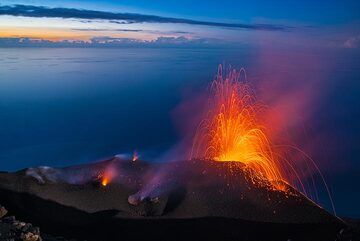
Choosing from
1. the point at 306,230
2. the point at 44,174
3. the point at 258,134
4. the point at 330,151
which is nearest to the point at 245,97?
the point at 258,134

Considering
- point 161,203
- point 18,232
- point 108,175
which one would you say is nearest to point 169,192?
point 161,203

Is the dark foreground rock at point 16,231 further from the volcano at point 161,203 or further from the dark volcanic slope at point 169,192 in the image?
the dark volcanic slope at point 169,192

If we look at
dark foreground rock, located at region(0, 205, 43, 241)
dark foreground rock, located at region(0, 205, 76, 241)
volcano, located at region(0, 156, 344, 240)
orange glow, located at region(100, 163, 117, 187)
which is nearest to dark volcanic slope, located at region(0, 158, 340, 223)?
volcano, located at region(0, 156, 344, 240)

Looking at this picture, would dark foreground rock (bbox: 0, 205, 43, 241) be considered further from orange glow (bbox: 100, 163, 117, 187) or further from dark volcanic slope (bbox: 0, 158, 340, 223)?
orange glow (bbox: 100, 163, 117, 187)

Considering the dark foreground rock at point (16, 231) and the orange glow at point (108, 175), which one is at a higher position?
the dark foreground rock at point (16, 231)

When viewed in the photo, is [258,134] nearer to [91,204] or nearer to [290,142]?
[91,204]

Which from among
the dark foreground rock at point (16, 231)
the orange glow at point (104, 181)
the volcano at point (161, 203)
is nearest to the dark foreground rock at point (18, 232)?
the dark foreground rock at point (16, 231)

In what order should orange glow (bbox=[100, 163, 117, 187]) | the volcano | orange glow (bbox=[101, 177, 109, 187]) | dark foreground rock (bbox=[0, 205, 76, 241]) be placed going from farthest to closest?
orange glow (bbox=[100, 163, 117, 187]) → orange glow (bbox=[101, 177, 109, 187]) → the volcano → dark foreground rock (bbox=[0, 205, 76, 241])
